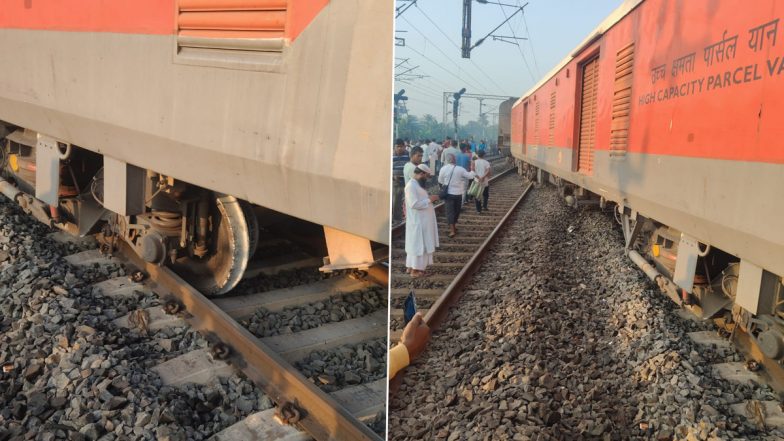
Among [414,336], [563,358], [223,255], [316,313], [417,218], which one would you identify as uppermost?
[417,218]

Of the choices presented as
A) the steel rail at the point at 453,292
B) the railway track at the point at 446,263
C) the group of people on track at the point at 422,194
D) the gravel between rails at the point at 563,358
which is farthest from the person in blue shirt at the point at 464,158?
the gravel between rails at the point at 563,358

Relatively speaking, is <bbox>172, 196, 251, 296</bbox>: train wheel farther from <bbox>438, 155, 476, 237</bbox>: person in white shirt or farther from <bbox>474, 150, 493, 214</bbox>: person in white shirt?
<bbox>438, 155, 476, 237</bbox>: person in white shirt

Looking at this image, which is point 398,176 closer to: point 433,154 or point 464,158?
point 433,154

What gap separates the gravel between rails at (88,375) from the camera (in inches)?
129

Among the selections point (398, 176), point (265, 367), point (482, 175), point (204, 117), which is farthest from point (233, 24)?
point (265, 367)

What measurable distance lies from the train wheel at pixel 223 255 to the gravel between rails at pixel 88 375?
0.46m

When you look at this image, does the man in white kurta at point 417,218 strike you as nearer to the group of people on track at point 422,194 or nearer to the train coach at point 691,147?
the group of people on track at point 422,194

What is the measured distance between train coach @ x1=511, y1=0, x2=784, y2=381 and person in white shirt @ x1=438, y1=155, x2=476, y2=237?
0.92 m

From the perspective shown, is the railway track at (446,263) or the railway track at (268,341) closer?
the railway track at (446,263)

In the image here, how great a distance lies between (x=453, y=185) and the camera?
1.89 meters

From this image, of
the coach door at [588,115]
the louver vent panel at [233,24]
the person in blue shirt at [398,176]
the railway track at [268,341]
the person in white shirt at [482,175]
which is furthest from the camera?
the coach door at [588,115]

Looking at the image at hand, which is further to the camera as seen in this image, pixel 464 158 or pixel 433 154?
pixel 464 158

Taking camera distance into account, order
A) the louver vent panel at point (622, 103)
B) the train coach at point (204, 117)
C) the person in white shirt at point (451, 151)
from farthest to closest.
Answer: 1. the louver vent panel at point (622, 103)
2. the train coach at point (204, 117)
3. the person in white shirt at point (451, 151)

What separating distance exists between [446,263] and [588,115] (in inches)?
132
